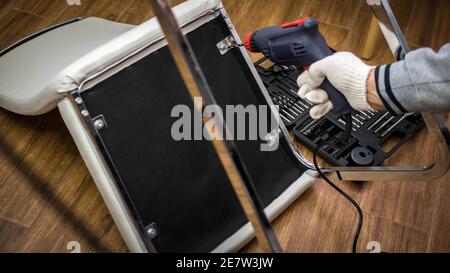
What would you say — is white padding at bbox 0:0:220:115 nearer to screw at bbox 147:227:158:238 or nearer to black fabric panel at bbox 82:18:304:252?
black fabric panel at bbox 82:18:304:252

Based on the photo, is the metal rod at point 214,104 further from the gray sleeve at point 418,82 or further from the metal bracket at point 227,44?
the metal bracket at point 227,44

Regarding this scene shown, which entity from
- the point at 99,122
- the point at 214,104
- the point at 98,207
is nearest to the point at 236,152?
the point at 214,104

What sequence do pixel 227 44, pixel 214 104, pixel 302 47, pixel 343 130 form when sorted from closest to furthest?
pixel 214 104 → pixel 302 47 → pixel 227 44 → pixel 343 130

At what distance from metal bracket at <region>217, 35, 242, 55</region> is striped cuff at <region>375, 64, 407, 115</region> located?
0.43 meters

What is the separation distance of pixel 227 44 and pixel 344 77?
0.40 m

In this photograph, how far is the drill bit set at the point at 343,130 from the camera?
1.23m

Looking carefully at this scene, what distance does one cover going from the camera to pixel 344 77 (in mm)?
786

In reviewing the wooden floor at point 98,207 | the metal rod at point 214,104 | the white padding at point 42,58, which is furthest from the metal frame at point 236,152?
the white padding at point 42,58

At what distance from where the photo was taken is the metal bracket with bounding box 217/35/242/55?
1.10 m

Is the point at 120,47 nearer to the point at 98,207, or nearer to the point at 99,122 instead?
the point at 99,122

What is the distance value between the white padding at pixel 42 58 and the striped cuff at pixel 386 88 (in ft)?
2.22

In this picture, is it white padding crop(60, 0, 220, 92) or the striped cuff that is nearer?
the striped cuff

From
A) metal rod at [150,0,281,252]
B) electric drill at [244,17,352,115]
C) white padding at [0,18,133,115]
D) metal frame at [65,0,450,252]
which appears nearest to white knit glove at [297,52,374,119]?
electric drill at [244,17,352,115]

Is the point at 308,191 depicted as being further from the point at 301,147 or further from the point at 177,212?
the point at 177,212
